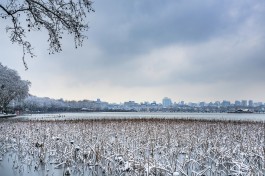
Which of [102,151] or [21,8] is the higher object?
[21,8]

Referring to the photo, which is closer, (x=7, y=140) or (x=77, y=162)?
(x=77, y=162)

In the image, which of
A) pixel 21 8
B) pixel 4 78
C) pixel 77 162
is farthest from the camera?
pixel 4 78

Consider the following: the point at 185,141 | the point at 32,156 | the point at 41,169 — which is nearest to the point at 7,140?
the point at 32,156

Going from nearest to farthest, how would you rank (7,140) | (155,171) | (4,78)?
(155,171)
(7,140)
(4,78)

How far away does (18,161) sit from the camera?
43.3 feet

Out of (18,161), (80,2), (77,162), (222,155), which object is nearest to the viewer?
(80,2)

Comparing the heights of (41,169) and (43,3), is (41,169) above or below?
below

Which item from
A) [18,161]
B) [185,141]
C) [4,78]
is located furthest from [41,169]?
[4,78]

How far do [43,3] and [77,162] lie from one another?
7037mm

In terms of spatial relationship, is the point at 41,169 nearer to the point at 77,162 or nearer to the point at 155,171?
the point at 77,162

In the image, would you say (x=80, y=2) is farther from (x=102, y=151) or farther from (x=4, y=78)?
(x=4, y=78)

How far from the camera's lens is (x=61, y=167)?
1173cm

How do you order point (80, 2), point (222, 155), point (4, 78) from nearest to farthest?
point (80, 2), point (222, 155), point (4, 78)

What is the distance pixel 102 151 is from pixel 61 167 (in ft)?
5.73
